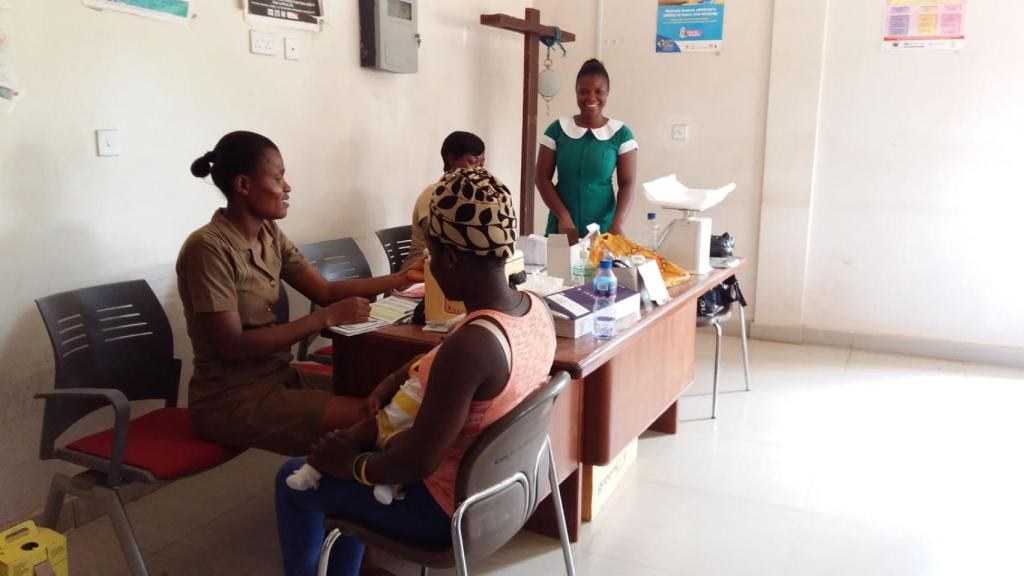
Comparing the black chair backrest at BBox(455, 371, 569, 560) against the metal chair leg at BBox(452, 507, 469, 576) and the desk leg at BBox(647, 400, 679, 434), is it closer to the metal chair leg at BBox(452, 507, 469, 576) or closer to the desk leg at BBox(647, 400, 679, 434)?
the metal chair leg at BBox(452, 507, 469, 576)

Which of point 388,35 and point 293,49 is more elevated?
point 388,35

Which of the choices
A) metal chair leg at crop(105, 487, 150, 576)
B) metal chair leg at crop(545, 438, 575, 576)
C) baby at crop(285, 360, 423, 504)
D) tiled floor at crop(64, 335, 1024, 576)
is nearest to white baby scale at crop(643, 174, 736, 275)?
tiled floor at crop(64, 335, 1024, 576)

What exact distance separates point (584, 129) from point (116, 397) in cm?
233

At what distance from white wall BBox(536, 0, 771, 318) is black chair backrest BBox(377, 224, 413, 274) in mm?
1976

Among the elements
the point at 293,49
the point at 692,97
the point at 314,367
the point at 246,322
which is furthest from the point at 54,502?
the point at 692,97

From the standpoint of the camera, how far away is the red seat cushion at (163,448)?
6.39ft

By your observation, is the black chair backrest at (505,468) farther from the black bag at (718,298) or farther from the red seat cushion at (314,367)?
the black bag at (718,298)

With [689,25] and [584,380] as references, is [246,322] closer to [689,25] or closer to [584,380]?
[584,380]

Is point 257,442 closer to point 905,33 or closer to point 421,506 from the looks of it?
point 421,506

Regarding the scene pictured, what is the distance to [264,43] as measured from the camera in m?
3.10

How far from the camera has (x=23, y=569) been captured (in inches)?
73.5

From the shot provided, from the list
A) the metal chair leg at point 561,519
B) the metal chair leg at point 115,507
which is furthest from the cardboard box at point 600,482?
the metal chair leg at point 115,507

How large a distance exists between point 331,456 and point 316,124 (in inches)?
84.8

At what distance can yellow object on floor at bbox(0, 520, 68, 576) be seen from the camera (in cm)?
185
